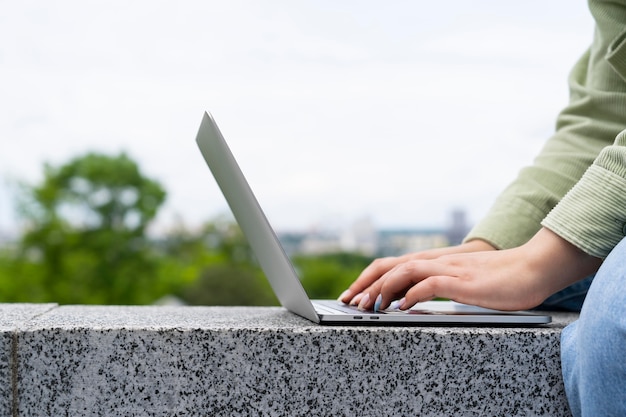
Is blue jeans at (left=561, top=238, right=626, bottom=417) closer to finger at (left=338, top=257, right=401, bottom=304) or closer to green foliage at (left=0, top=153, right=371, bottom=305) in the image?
finger at (left=338, top=257, right=401, bottom=304)

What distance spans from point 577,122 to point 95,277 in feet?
130

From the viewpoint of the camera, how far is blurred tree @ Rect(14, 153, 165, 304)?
3912 cm

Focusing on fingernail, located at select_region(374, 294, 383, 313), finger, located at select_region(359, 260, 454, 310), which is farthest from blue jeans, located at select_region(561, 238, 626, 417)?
fingernail, located at select_region(374, 294, 383, 313)

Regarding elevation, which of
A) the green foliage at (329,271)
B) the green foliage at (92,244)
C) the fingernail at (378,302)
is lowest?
the green foliage at (329,271)

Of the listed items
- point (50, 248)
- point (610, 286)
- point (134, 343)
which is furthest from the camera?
point (50, 248)

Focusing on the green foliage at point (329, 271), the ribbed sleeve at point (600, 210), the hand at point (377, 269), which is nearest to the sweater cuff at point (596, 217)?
the ribbed sleeve at point (600, 210)

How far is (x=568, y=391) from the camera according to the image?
139cm

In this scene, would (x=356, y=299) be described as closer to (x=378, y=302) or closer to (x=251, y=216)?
(x=378, y=302)

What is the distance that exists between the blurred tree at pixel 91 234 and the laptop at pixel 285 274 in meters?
38.4

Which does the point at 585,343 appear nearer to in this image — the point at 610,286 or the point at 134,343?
the point at 610,286

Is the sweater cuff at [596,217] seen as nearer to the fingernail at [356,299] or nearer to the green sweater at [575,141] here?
the green sweater at [575,141]

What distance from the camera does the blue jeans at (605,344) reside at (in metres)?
1.15

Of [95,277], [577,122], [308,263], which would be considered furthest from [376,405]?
[308,263]

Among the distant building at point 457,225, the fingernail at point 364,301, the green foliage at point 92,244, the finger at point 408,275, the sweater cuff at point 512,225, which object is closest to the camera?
the finger at point 408,275
